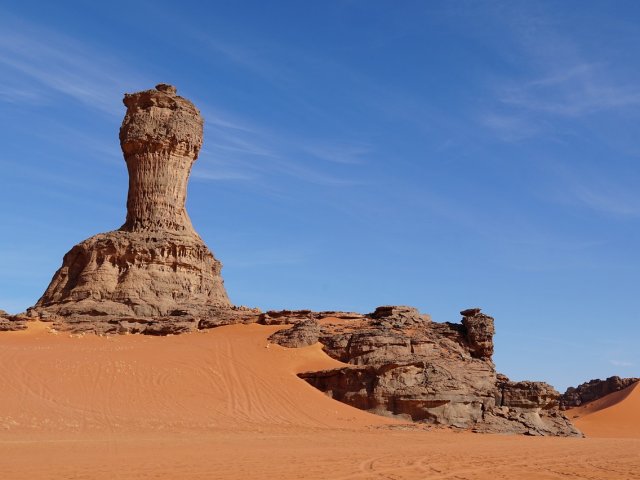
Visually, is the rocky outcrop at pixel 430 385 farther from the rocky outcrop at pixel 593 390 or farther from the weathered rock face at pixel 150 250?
the rocky outcrop at pixel 593 390

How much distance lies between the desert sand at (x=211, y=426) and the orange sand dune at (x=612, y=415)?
18.4 metres

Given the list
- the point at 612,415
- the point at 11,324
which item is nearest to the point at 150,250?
the point at 11,324

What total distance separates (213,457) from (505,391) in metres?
14.4

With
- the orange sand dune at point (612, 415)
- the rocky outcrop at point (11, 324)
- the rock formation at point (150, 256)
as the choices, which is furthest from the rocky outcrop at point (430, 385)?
the orange sand dune at point (612, 415)

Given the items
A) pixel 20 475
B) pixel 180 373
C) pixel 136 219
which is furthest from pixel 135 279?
pixel 20 475

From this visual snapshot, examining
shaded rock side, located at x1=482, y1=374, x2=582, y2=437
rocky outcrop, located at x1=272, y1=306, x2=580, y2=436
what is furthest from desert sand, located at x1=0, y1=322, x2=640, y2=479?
shaded rock side, located at x1=482, y1=374, x2=582, y2=437

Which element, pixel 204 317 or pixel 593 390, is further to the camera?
pixel 593 390

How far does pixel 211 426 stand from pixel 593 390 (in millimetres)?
45501

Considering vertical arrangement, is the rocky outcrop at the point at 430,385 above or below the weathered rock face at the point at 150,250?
below

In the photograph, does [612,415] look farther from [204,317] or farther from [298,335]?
[204,317]

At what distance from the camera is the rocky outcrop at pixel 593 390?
54312 millimetres

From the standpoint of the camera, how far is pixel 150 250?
31.6 metres

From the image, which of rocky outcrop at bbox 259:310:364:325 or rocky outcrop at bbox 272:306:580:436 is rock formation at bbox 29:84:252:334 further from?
rocky outcrop at bbox 272:306:580:436

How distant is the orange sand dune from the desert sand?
60.4 ft
